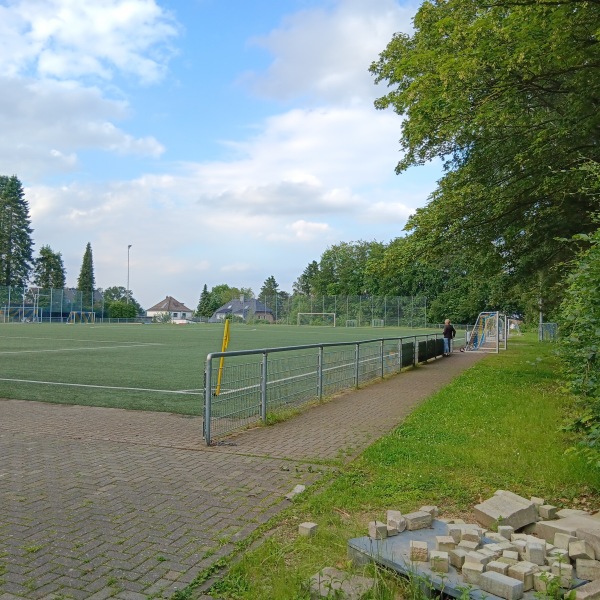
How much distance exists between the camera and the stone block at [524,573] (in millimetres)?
3061

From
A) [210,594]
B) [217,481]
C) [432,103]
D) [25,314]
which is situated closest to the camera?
[210,594]

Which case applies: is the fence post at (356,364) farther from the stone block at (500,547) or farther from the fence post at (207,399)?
the stone block at (500,547)

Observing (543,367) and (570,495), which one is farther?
(543,367)

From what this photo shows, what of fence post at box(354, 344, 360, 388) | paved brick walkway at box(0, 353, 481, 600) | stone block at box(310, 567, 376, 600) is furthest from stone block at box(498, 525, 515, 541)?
fence post at box(354, 344, 360, 388)

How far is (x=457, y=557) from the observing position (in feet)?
10.8

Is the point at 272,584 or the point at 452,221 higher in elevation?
the point at 452,221

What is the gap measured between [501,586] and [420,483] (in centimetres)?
232

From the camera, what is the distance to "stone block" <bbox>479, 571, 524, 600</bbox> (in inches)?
116

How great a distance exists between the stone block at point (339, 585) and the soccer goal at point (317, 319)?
229ft

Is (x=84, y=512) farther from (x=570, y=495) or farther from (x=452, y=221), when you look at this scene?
(x=452, y=221)

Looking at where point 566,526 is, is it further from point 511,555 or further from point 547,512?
point 511,555

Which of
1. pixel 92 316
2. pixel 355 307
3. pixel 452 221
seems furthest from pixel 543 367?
pixel 92 316

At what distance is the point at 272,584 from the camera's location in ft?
10.8

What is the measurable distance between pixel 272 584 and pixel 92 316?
74795mm
